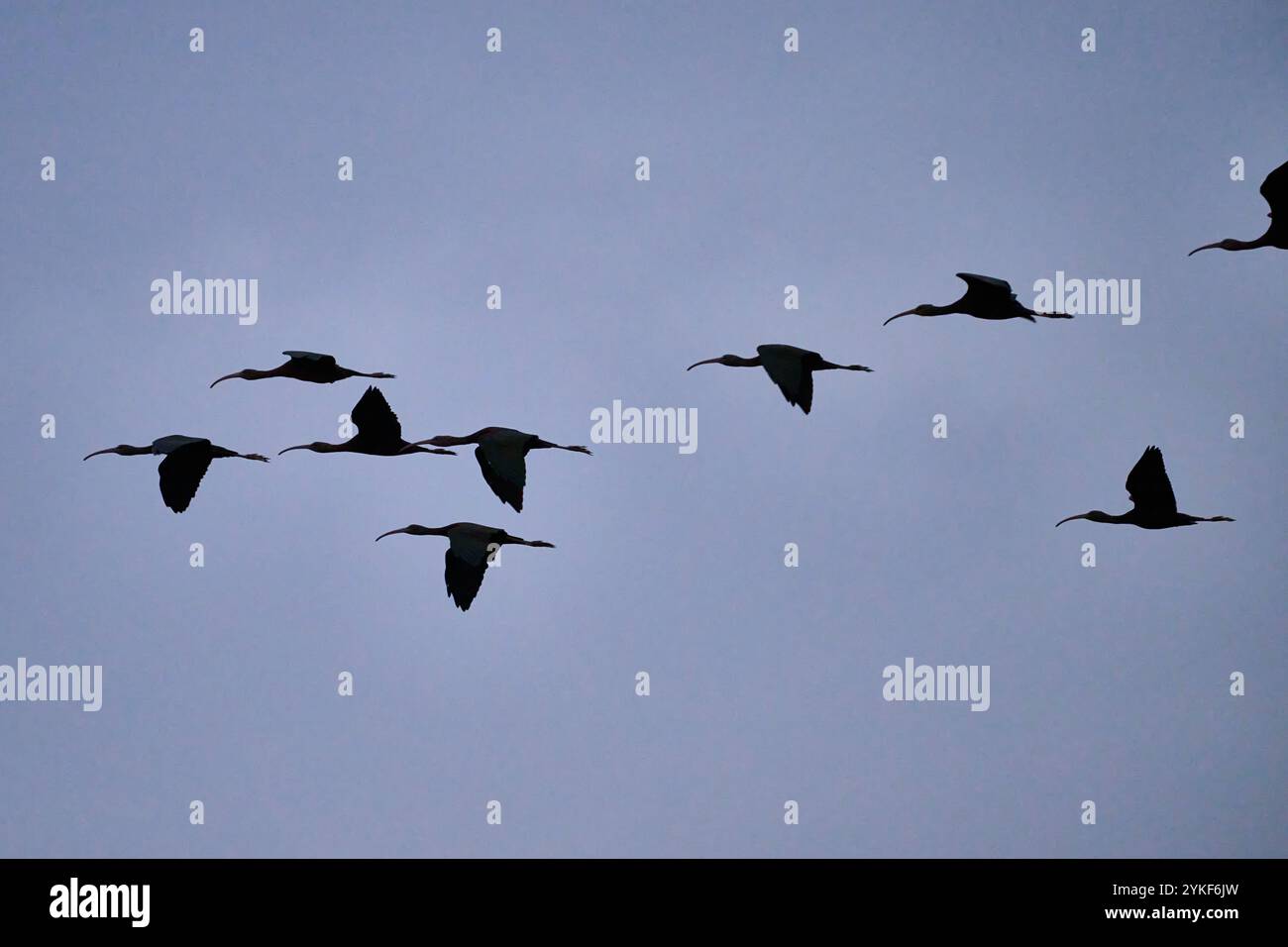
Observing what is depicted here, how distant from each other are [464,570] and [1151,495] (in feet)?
28.9

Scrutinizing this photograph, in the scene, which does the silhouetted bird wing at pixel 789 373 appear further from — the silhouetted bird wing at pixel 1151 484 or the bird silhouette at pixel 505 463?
the silhouetted bird wing at pixel 1151 484

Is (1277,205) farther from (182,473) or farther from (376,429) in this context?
(182,473)

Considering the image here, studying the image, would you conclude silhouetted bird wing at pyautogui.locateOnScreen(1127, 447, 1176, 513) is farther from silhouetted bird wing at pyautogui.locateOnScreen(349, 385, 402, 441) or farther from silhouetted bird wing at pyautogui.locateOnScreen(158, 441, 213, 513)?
silhouetted bird wing at pyautogui.locateOnScreen(158, 441, 213, 513)

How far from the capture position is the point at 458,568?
18.5m

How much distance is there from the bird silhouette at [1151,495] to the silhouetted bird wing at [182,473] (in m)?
11.9

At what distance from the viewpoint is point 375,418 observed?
18641 mm

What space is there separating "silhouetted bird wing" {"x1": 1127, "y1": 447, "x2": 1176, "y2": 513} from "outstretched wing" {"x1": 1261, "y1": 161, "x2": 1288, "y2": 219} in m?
3.33

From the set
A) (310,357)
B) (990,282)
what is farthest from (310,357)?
(990,282)

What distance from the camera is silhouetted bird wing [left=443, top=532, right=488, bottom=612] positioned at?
1786cm

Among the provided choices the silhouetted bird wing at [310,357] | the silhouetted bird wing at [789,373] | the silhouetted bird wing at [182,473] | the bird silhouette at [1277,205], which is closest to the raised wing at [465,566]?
the silhouetted bird wing at [310,357]

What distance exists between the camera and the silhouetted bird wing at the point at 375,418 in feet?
60.3

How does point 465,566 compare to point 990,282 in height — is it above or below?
below

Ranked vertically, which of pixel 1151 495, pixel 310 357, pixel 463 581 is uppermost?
pixel 310 357
